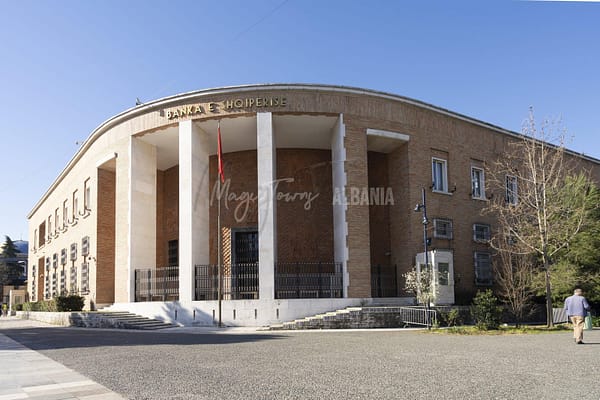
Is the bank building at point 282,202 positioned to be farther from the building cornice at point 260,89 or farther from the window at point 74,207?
the window at point 74,207

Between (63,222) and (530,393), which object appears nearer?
(530,393)

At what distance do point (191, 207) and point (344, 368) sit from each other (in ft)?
53.1

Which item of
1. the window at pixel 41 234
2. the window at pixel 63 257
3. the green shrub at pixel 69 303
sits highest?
the window at pixel 41 234

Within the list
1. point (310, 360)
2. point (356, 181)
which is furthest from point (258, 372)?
point (356, 181)

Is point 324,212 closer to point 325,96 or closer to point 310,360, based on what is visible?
point 325,96

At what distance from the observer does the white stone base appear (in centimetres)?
2252

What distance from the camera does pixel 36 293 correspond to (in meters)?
52.2

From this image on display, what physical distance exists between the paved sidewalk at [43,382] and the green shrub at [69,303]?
652 inches

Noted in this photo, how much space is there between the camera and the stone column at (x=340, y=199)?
2347cm

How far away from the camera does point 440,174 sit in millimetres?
27641

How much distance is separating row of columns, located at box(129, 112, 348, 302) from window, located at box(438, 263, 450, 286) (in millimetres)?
4784

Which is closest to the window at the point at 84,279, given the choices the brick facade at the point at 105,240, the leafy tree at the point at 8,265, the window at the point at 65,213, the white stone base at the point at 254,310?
the brick facade at the point at 105,240

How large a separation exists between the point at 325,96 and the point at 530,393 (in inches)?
736

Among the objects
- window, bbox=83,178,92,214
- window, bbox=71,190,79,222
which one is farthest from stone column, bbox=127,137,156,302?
window, bbox=71,190,79,222
